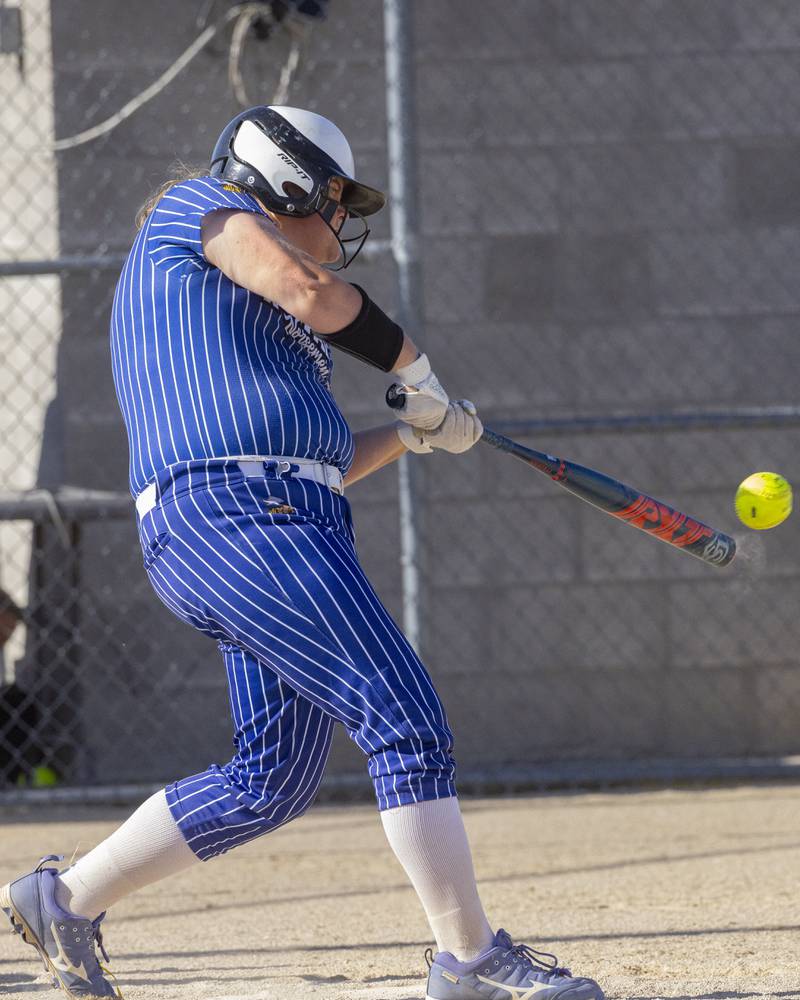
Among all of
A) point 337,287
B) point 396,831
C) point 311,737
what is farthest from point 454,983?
point 337,287

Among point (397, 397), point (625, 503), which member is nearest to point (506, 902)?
point (625, 503)

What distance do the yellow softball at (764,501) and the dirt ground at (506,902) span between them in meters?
1.03

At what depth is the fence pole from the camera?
17.4ft

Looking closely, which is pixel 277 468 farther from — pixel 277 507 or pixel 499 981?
pixel 499 981

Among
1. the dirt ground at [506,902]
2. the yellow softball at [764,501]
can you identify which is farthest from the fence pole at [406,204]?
the yellow softball at [764,501]

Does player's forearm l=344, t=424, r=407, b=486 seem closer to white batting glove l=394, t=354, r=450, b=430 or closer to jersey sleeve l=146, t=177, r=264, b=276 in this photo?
white batting glove l=394, t=354, r=450, b=430

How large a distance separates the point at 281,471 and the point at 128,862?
87 cm

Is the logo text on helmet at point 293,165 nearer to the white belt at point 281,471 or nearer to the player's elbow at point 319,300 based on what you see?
the player's elbow at point 319,300

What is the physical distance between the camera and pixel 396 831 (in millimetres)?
2555

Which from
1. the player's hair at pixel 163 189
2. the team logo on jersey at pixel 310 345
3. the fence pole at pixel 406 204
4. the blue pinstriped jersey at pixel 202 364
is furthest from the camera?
the fence pole at pixel 406 204

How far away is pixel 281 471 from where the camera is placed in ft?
8.74

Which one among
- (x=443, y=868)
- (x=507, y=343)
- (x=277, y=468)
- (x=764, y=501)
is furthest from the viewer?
(x=507, y=343)

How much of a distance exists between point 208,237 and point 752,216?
4.07 meters

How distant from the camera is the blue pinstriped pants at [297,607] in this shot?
8.38ft
